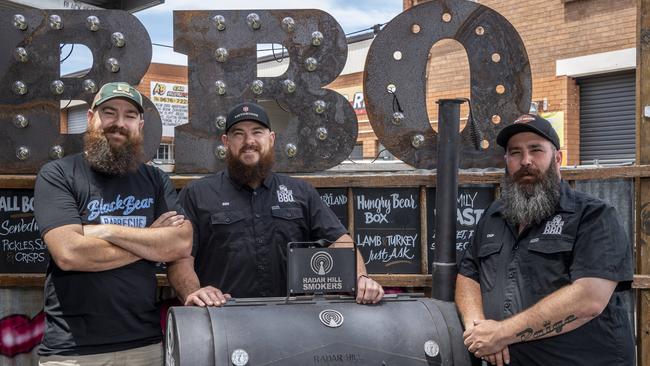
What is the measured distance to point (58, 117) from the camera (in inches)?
187

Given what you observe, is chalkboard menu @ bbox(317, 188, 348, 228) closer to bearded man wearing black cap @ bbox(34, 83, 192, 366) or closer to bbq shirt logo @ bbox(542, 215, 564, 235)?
bearded man wearing black cap @ bbox(34, 83, 192, 366)

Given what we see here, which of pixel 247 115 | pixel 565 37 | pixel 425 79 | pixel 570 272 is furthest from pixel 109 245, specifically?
pixel 565 37

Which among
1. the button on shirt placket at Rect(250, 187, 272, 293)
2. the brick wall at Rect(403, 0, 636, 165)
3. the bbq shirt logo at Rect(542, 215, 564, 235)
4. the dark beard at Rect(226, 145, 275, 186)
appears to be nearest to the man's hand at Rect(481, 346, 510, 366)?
the bbq shirt logo at Rect(542, 215, 564, 235)

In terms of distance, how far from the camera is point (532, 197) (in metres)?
3.36

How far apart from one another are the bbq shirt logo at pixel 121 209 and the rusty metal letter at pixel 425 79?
71.7 inches

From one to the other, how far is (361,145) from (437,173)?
36.9ft

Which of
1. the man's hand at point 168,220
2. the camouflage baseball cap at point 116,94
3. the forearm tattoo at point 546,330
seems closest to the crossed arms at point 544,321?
the forearm tattoo at point 546,330

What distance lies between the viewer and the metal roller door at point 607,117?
11.3 meters

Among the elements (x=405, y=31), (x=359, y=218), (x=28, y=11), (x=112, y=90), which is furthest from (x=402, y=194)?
(x=28, y=11)

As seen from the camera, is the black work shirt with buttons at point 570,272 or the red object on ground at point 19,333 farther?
the red object on ground at point 19,333

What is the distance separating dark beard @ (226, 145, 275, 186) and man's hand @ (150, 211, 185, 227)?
441 millimetres

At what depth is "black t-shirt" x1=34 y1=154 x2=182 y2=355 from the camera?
337cm

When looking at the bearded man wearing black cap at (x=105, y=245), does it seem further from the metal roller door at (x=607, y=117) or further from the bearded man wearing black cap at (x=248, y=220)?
the metal roller door at (x=607, y=117)

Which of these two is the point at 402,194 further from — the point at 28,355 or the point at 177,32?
the point at 28,355
